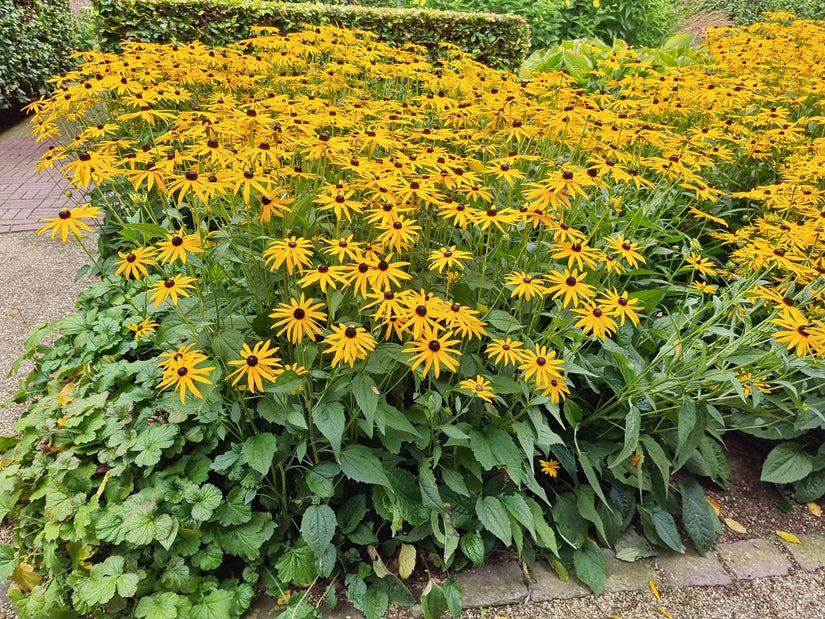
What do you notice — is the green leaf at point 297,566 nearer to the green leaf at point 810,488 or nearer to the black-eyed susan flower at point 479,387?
the black-eyed susan flower at point 479,387

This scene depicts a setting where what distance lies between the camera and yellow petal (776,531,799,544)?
2.23 meters

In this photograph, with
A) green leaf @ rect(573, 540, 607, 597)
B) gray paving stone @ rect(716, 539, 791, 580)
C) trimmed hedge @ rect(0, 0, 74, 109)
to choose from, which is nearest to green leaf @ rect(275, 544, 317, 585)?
green leaf @ rect(573, 540, 607, 597)

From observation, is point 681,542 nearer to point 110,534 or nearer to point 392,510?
point 392,510

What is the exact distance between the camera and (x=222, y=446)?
2.04 meters

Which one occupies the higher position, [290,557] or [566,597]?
[290,557]

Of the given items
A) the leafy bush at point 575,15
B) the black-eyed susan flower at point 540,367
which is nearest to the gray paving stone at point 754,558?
the black-eyed susan flower at point 540,367

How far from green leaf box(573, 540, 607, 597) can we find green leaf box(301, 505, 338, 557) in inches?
34.7

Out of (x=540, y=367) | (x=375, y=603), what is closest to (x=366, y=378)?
(x=540, y=367)

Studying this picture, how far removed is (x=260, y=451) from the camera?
1746 millimetres

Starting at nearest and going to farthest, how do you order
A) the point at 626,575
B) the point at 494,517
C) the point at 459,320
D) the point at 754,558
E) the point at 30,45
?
1. the point at 459,320
2. the point at 494,517
3. the point at 626,575
4. the point at 754,558
5. the point at 30,45

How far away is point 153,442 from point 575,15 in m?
7.39

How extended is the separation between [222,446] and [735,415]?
6.67 feet

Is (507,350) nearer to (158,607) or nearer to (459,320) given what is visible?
(459,320)

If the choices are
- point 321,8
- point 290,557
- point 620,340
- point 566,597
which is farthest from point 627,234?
point 321,8
